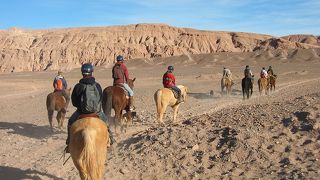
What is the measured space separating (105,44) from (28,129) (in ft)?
401

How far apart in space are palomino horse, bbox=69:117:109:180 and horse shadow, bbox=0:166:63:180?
90.2 inches

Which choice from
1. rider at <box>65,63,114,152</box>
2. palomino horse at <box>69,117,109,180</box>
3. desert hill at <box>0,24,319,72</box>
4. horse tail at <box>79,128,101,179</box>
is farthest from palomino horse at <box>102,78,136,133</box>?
desert hill at <box>0,24,319,72</box>

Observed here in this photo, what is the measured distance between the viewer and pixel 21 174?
10523mm

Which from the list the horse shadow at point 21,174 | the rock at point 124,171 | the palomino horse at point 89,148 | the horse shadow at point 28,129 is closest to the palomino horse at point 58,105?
→ the horse shadow at point 28,129

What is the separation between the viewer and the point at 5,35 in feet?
475

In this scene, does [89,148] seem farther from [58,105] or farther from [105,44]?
[105,44]

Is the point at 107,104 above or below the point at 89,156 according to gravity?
above

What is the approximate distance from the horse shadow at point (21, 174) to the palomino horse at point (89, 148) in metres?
2.29

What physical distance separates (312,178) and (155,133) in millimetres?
4624

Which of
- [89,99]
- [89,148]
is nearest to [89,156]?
[89,148]

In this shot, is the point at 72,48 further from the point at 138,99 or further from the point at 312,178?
the point at 312,178

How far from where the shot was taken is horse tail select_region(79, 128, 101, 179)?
7918 millimetres

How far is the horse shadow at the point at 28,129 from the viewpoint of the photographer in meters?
15.6

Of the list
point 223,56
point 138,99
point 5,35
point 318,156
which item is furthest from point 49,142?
point 5,35
